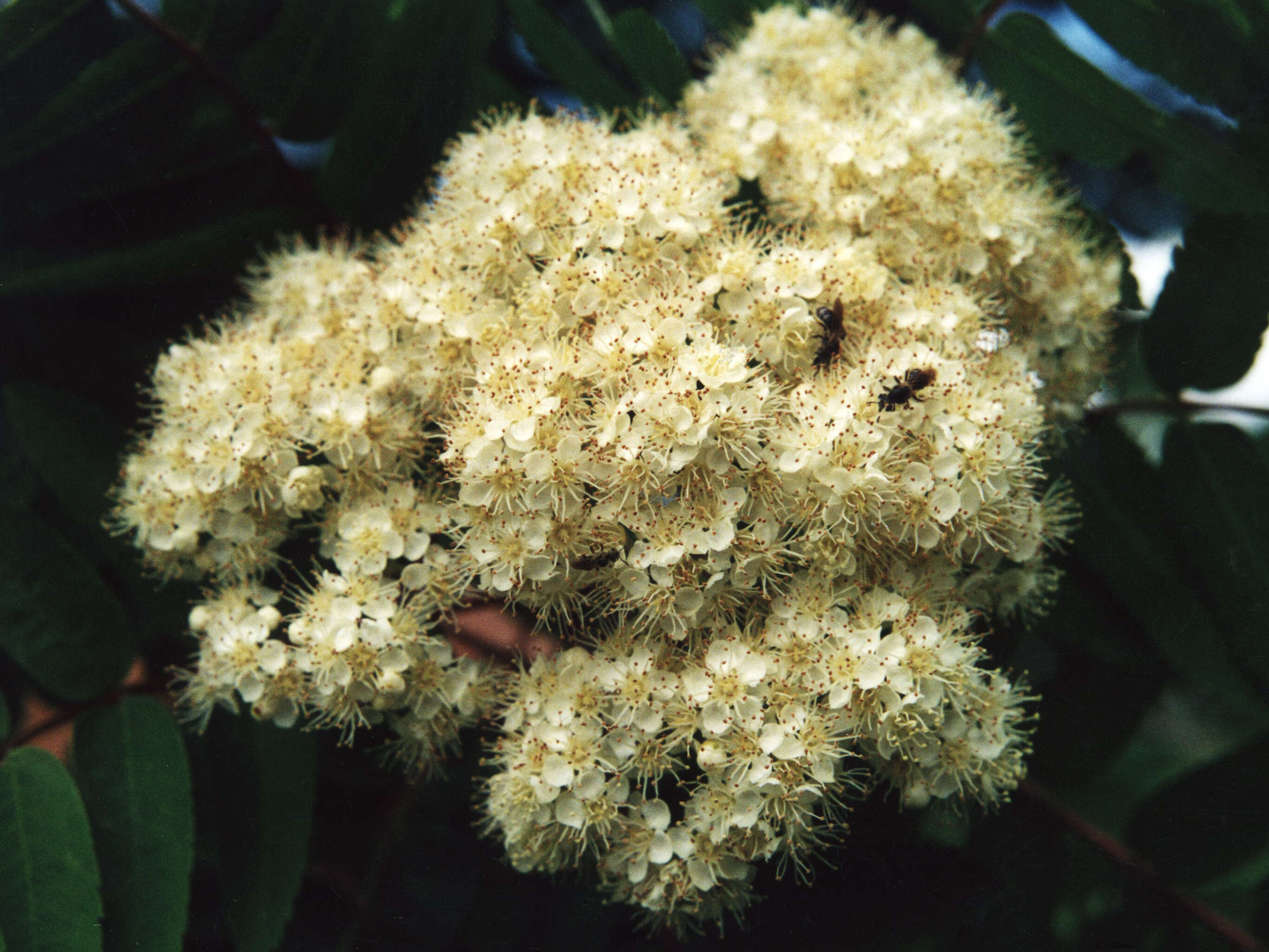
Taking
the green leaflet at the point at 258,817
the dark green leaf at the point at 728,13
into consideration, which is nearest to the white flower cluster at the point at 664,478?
the green leaflet at the point at 258,817

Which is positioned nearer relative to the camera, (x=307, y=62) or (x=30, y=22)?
(x=30, y=22)

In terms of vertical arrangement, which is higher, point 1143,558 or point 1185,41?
point 1185,41

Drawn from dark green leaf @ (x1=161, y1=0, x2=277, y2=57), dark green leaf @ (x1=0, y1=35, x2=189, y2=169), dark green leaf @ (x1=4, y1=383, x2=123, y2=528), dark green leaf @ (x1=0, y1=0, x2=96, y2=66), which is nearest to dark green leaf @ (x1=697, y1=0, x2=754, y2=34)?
dark green leaf @ (x1=161, y1=0, x2=277, y2=57)

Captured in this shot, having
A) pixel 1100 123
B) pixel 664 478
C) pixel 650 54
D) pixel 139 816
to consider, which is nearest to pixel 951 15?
pixel 1100 123

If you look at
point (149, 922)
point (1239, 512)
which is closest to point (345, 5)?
point (149, 922)

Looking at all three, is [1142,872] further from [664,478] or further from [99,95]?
[99,95]

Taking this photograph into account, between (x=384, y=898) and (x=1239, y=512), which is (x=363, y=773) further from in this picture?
(x=1239, y=512)

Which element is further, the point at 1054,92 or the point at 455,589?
the point at 1054,92

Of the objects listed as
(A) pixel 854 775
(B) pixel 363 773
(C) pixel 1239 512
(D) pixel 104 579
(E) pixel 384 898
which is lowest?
(E) pixel 384 898
